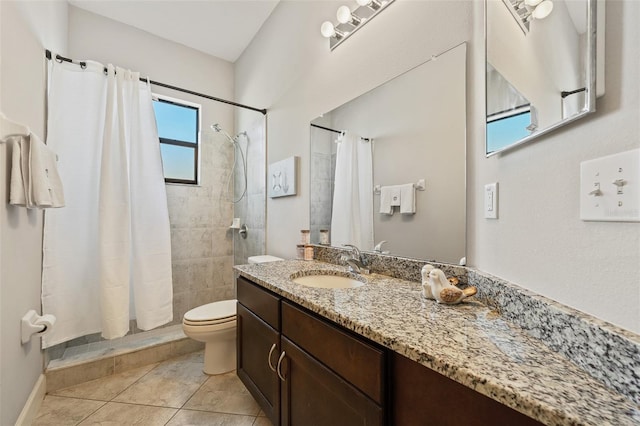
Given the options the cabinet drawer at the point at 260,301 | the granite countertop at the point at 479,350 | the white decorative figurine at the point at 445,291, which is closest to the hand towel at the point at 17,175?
the cabinet drawer at the point at 260,301

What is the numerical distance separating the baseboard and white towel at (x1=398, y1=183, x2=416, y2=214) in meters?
2.16

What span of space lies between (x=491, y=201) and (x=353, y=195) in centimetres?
79

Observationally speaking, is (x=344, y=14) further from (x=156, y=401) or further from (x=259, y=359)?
(x=156, y=401)

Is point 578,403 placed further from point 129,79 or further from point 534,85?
point 129,79

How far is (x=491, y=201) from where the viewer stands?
934 mm

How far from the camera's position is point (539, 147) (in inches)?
27.9

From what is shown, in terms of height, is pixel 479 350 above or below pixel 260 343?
above

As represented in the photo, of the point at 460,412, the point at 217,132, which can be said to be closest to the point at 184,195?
the point at 217,132

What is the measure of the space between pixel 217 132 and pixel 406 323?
111 inches

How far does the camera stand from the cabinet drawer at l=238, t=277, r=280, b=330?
1169 millimetres

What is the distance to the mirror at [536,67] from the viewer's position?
22.0 inches

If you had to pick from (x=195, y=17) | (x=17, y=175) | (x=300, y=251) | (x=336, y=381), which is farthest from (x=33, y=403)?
(x=195, y=17)

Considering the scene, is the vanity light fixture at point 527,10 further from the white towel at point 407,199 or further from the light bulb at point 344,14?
the light bulb at point 344,14

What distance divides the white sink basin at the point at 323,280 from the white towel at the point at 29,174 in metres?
1.25
